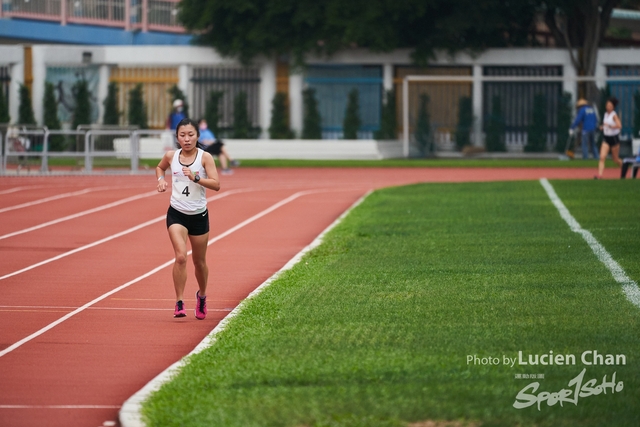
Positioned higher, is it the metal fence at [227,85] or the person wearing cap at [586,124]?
the metal fence at [227,85]

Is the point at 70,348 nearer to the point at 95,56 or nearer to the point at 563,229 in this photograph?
the point at 563,229

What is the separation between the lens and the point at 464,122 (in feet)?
131

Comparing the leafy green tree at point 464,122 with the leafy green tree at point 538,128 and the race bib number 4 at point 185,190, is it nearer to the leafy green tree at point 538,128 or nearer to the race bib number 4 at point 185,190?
the leafy green tree at point 538,128

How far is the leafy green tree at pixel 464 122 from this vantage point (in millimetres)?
39875

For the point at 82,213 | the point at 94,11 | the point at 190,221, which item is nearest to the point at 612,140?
the point at 82,213

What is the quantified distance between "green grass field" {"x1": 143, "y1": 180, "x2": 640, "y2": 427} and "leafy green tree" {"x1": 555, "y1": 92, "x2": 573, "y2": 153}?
79.2 feet

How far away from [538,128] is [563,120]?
87 centimetres

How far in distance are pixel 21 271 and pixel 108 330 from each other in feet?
13.5

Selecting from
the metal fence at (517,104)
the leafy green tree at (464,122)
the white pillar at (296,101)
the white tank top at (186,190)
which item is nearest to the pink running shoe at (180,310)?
the white tank top at (186,190)

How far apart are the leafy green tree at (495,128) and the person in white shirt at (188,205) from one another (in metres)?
30.3

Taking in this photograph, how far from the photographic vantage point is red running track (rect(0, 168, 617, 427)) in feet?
25.4

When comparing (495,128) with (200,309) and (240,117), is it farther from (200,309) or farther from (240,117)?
(200,309)

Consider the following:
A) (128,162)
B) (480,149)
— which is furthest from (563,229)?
(480,149)

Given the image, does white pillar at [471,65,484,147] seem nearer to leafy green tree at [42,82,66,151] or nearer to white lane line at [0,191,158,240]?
leafy green tree at [42,82,66,151]
